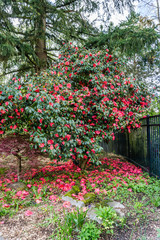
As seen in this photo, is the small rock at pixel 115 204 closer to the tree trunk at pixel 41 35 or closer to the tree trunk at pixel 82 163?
the tree trunk at pixel 82 163

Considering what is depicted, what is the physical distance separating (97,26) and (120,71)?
10.1ft

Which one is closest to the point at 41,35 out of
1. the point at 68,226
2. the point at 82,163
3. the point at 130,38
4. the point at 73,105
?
the point at 130,38

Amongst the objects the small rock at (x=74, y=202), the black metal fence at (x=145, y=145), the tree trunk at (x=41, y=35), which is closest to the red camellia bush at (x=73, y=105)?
the black metal fence at (x=145, y=145)

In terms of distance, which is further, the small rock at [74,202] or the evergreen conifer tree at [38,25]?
the evergreen conifer tree at [38,25]

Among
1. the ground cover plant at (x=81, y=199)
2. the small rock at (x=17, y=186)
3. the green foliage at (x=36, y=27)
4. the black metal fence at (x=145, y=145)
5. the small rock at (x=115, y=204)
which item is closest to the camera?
the ground cover plant at (x=81, y=199)

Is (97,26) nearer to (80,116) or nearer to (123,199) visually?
(80,116)

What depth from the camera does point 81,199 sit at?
270 cm

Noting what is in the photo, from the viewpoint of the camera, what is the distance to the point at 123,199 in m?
2.88

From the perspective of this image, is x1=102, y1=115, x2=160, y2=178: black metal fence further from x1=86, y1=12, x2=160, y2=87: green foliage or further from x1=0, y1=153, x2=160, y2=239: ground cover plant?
x1=86, y1=12, x2=160, y2=87: green foliage

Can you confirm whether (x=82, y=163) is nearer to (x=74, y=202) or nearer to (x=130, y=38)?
(x=74, y=202)

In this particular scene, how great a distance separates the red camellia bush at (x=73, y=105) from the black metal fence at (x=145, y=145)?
1.24 ft

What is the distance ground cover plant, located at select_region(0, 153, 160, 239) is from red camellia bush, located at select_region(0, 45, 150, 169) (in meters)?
0.59

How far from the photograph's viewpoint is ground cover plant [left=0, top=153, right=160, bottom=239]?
2.05 metres

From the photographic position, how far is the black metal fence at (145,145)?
3.78 meters
